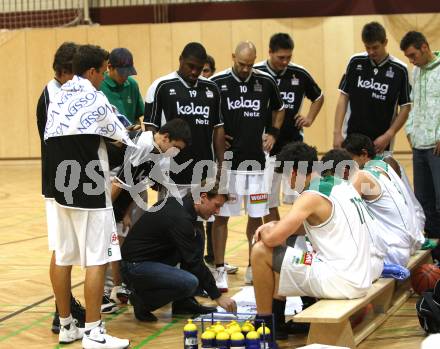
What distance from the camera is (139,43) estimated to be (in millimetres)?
18297

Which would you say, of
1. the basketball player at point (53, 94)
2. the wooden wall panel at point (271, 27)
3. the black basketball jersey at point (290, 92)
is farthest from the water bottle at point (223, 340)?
the wooden wall panel at point (271, 27)

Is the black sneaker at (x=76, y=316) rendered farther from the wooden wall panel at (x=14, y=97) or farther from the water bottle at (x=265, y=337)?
the wooden wall panel at (x=14, y=97)

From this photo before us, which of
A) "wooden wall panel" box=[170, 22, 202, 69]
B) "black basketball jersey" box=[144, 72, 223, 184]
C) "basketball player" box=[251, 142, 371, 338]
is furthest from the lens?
"wooden wall panel" box=[170, 22, 202, 69]

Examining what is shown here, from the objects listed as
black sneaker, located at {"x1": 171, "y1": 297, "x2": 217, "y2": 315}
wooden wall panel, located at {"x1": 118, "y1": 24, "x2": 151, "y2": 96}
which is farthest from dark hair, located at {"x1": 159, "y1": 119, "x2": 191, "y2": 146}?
wooden wall panel, located at {"x1": 118, "y1": 24, "x2": 151, "y2": 96}

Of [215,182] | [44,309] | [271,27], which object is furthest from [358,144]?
[271,27]

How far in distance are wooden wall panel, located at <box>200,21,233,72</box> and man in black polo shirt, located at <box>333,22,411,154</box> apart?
8720 mm

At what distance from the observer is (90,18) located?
61.9 feet

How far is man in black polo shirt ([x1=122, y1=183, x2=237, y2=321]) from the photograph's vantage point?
6.70 meters

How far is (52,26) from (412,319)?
547 inches

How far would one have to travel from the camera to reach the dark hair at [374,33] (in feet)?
29.1

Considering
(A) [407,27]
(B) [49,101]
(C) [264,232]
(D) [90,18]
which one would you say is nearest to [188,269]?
(C) [264,232]

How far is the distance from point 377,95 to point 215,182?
307 centimetres

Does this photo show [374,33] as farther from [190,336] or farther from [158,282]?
[190,336]

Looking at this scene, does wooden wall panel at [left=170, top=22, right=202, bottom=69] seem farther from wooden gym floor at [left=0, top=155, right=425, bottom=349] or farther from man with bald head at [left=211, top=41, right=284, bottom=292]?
man with bald head at [left=211, top=41, right=284, bottom=292]
